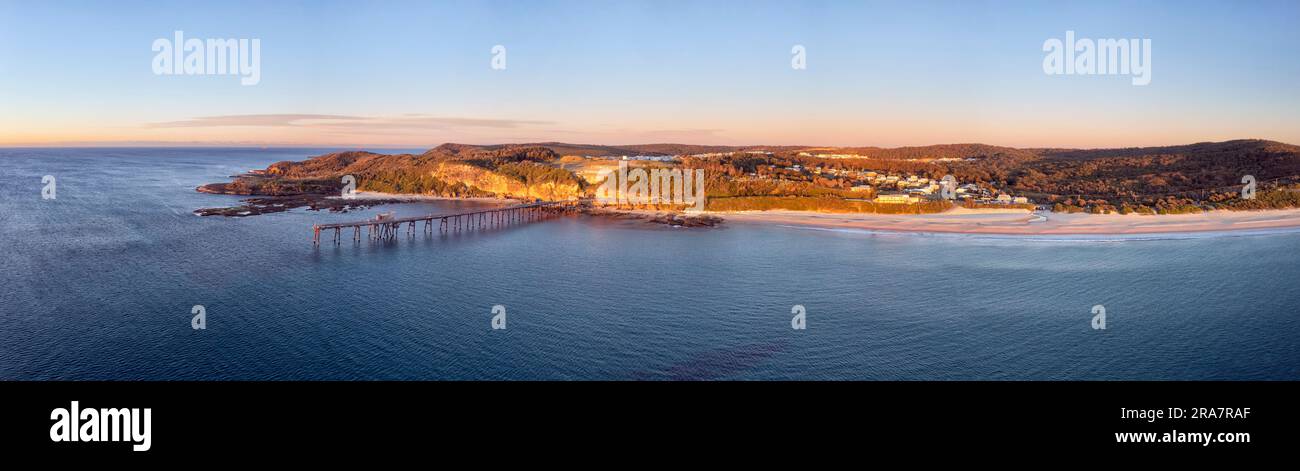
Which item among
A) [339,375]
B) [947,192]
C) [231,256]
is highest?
[947,192]

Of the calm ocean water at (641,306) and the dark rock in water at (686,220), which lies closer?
the calm ocean water at (641,306)

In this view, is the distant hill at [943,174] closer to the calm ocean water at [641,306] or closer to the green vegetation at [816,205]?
the green vegetation at [816,205]

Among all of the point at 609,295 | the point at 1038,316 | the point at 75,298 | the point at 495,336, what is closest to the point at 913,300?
the point at 1038,316

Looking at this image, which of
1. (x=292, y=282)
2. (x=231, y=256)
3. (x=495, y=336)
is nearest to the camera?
(x=495, y=336)

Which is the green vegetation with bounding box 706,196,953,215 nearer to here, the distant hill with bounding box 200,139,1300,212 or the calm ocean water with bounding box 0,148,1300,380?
the distant hill with bounding box 200,139,1300,212

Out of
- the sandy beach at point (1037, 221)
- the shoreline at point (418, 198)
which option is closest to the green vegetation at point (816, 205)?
the sandy beach at point (1037, 221)

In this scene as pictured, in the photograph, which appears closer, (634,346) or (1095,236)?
(634,346)

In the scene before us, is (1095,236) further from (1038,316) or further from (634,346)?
(634,346)
